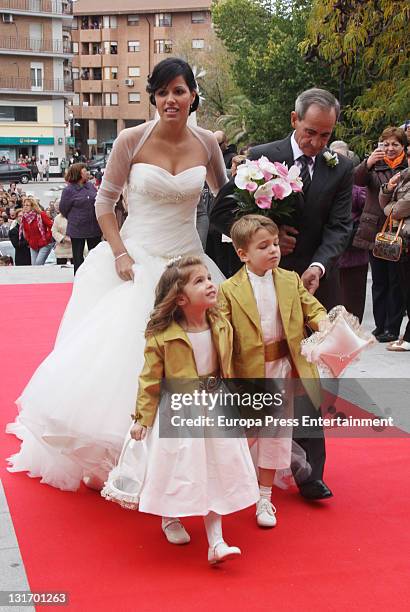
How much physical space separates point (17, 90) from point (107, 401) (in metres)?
58.6

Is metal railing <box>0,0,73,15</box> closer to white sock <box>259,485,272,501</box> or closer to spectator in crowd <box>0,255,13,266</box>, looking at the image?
spectator in crowd <box>0,255,13,266</box>

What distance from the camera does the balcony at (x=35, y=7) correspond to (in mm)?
58781

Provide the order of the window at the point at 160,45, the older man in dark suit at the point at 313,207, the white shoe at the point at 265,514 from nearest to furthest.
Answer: the white shoe at the point at 265,514 < the older man in dark suit at the point at 313,207 < the window at the point at 160,45

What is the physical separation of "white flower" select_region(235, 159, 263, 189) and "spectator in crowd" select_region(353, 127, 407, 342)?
12.9ft

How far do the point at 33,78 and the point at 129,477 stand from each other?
60.3 metres

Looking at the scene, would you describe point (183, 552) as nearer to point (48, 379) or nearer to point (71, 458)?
point (71, 458)

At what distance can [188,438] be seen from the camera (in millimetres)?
3541

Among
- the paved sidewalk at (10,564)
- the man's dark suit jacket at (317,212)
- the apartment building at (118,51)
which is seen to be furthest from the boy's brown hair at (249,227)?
the apartment building at (118,51)

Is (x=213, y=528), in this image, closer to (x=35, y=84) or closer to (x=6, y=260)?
(x=6, y=260)

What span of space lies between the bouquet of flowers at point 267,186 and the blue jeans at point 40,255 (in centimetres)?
1127

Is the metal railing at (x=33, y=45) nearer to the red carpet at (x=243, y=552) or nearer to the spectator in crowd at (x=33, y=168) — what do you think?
the spectator in crowd at (x=33, y=168)

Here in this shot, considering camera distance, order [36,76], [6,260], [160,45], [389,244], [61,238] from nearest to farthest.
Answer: [389,244] → [61,238] → [6,260] → [36,76] → [160,45]

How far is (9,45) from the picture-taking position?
59219 mm

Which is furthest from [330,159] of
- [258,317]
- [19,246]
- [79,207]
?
[19,246]
